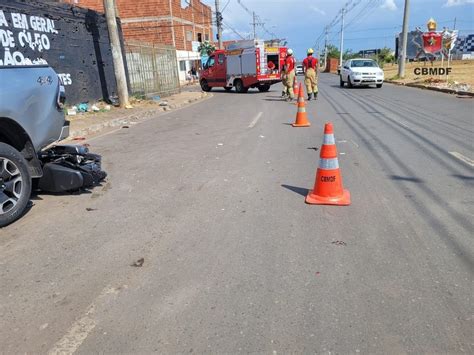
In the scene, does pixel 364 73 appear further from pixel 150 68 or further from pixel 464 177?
pixel 464 177

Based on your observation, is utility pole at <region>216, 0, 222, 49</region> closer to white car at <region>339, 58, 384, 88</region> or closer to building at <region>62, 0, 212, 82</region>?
building at <region>62, 0, 212, 82</region>

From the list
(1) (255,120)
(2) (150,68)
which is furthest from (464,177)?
(2) (150,68)

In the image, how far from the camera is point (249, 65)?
25.4 m

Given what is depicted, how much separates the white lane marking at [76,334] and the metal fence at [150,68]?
1733 centimetres

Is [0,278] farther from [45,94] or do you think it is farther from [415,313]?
[415,313]

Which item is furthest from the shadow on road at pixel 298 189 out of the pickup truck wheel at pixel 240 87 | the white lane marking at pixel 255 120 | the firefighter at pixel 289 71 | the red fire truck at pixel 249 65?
the pickup truck wheel at pixel 240 87

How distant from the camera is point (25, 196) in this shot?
475cm

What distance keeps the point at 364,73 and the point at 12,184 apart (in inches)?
902

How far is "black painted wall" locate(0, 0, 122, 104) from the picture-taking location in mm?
11898

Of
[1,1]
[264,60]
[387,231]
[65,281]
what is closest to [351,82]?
[264,60]

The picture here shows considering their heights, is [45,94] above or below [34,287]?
above

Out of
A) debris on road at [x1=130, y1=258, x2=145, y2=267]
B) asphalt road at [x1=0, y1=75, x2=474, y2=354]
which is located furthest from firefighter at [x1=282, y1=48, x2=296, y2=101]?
debris on road at [x1=130, y1=258, x2=145, y2=267]

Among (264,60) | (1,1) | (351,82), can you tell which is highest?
(1,1)

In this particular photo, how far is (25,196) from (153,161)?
3.07m
